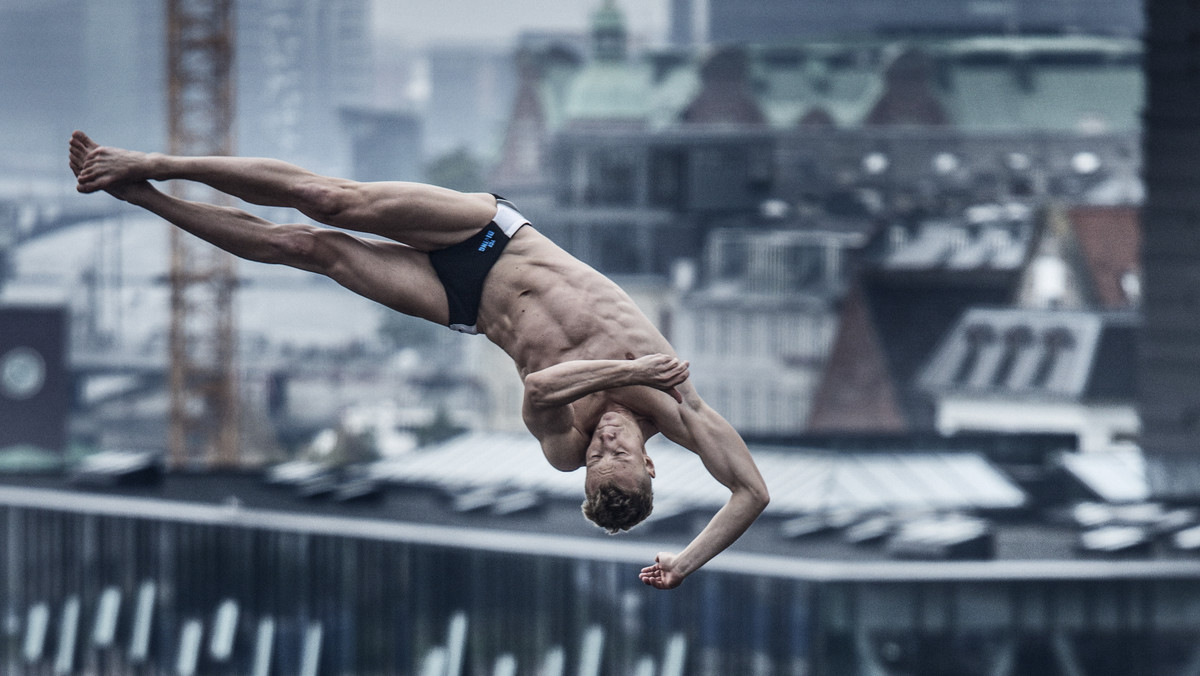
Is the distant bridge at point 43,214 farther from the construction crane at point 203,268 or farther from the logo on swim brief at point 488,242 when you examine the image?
the logo on swim brief at point 488,242

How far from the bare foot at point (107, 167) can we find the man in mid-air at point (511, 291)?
0.8 inches

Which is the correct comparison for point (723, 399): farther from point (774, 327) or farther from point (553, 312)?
point (553, 312)

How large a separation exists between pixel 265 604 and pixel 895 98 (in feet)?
382

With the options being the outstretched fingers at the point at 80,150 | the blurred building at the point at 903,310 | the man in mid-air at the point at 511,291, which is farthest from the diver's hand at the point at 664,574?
the blurred building at the point at 903,310

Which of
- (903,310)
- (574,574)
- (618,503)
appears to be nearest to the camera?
(618,503)

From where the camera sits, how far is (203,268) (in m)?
132

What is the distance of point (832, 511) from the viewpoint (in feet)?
212

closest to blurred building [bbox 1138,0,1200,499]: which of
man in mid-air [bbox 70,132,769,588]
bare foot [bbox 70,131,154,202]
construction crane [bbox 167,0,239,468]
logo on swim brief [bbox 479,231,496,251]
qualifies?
construction crane [bbox 167,0,239,468]

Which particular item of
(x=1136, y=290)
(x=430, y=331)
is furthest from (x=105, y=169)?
(x=430, y=331)

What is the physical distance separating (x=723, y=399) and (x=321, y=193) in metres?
121

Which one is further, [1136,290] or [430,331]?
[430,331]

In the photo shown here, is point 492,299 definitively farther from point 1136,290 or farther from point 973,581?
point 1136,290

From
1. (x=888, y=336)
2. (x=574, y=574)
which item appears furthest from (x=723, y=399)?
(x=574, y=574)

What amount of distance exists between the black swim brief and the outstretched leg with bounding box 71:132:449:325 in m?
0.12
